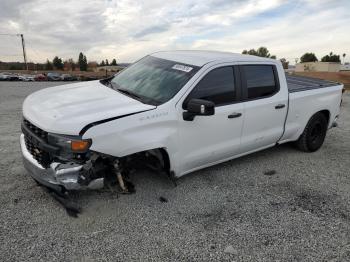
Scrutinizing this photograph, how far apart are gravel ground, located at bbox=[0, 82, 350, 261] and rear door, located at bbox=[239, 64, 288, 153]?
0.52 meters

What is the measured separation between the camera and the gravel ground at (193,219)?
2.94 m

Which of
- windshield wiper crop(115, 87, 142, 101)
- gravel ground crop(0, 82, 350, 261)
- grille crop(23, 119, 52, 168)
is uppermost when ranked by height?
windshield wiper crop(115, 87, 142, 101)

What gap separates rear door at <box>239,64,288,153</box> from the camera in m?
4.49

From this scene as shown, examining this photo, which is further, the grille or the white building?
the white building

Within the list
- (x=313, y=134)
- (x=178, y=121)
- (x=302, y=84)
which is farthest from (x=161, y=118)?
(x=313, y=134)

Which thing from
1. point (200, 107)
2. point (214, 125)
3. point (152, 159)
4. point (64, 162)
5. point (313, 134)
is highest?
point (200, 107)

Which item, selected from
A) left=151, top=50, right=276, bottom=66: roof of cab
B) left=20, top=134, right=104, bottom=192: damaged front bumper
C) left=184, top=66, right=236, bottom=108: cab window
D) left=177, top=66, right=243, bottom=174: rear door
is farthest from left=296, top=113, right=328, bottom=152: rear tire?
left=20, top=134, right=104, bottom=192: damaged front bumper

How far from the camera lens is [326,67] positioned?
57.7 m

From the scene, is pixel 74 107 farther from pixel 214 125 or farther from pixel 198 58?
pixel 198 58

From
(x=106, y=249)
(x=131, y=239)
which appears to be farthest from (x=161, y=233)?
(x=106, y=249)

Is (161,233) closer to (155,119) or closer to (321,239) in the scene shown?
(155,119)

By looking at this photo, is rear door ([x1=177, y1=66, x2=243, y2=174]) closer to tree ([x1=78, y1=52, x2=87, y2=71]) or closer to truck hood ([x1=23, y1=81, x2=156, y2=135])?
truck hood ([x1=23, y1=81, x2=156, y2=135])

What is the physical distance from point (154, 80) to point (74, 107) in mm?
1204

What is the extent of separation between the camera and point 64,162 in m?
3.18
